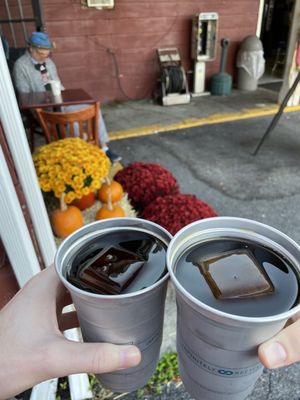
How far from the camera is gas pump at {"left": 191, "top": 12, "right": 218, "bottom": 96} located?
7.22 m

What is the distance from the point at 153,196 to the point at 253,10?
7.11m

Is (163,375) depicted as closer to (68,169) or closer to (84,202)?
(68,169)

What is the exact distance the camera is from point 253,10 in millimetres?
7887

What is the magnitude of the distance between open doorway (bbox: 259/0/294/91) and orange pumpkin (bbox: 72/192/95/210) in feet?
30.2

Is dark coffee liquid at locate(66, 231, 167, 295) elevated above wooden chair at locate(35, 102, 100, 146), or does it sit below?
above

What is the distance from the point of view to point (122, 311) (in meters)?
0.80

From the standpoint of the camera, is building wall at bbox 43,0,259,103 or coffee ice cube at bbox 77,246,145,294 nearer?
coffee ice cube at bbox 77,246,145,294

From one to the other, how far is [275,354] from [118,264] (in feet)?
1.44

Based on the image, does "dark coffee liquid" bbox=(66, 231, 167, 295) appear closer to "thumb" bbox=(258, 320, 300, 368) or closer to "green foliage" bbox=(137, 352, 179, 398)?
"thumb" bbox=(258, 320, 300, 368)

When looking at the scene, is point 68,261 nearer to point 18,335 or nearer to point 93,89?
point 18,335

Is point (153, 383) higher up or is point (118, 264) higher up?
point (118, 264)

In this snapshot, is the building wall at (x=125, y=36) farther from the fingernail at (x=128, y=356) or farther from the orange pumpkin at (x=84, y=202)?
the fingernail at (x=128, y=356)

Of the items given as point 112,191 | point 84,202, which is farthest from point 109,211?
point 84,202

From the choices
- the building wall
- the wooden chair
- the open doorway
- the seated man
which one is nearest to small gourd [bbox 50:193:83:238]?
the wooden chair
